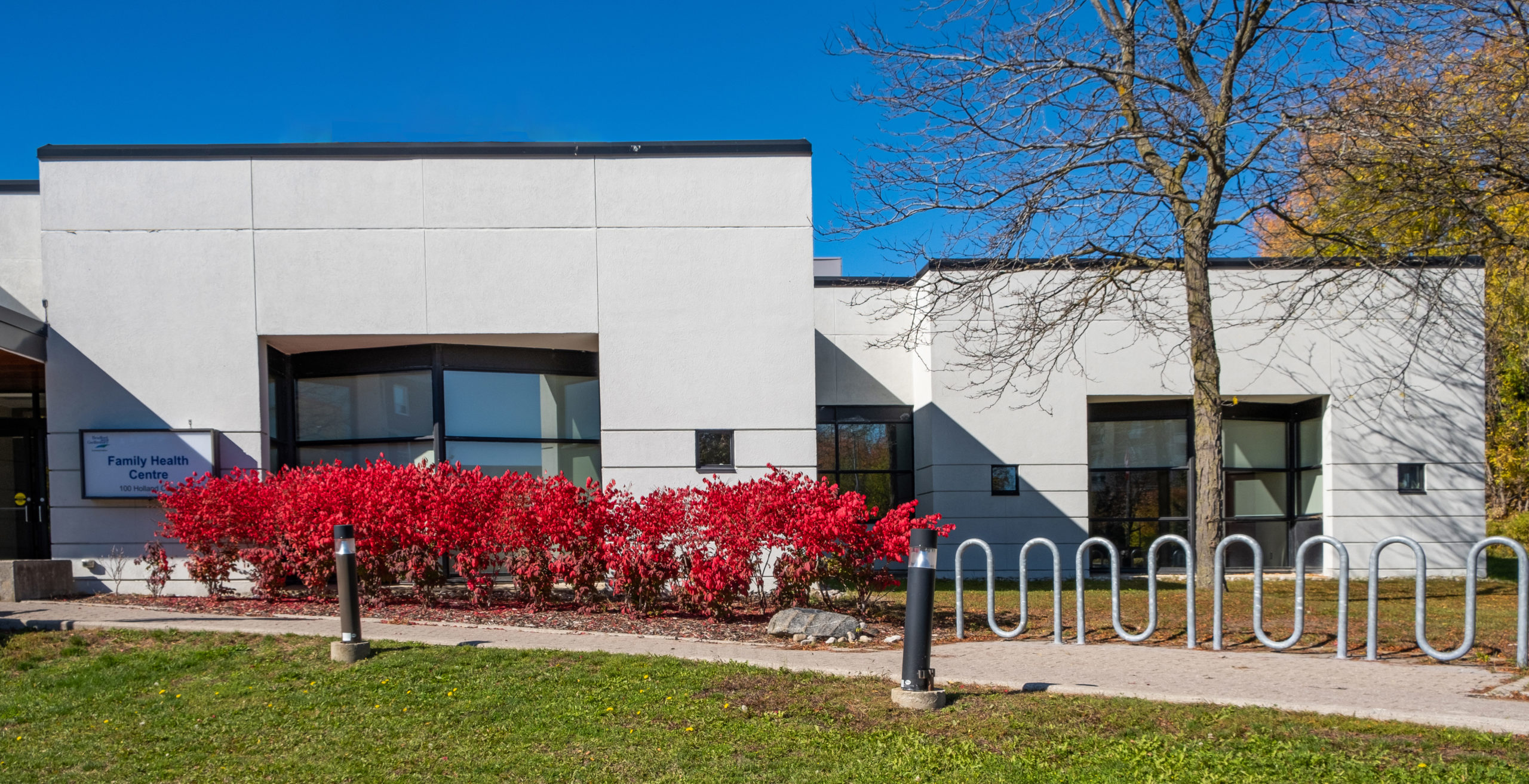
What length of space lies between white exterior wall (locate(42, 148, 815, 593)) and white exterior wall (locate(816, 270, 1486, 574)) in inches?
161

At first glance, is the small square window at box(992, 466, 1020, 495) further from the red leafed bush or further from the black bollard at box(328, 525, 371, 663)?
the black bollard at box(328, 525, 371, 663)

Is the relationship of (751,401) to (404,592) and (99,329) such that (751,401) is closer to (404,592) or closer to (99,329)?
(404,592)

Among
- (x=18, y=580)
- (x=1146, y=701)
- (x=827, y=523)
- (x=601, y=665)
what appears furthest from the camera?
(x=18, y=580)

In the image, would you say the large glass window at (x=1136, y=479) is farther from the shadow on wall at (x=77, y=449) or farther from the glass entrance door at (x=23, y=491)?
the glass entrance door at (x=23, y=491)

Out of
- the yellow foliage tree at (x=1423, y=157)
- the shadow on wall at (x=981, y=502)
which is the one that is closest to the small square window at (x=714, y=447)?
the shadow on wall at (x=981, y=502)

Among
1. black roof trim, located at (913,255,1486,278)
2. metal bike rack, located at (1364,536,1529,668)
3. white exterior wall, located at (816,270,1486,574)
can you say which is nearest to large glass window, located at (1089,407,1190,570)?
white exterior wall, located at (816,270,1486,574)

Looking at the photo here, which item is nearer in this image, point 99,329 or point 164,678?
point 164,678

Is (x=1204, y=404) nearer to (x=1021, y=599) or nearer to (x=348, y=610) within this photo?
(x=1021, y=599)

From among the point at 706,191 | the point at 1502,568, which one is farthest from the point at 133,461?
the point at 1502,568

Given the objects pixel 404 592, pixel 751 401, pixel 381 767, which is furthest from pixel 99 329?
pixel 381 767

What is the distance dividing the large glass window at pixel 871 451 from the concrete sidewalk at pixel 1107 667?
958cm

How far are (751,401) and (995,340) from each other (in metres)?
3.16

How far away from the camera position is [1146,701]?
240 inches

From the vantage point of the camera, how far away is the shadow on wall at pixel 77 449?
12359 mm
